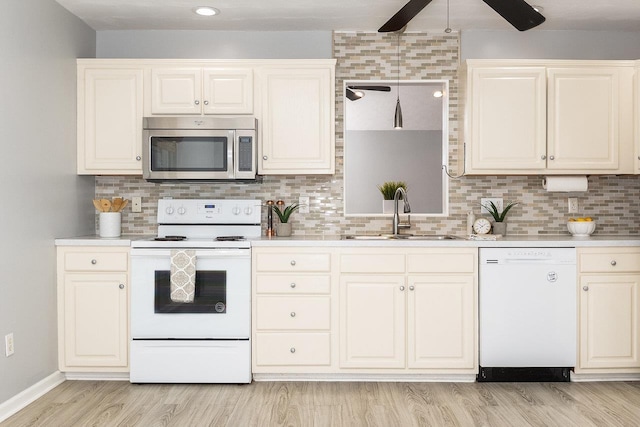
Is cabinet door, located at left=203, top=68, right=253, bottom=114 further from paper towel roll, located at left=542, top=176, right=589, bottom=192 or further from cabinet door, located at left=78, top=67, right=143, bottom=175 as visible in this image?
paper towel roll, located at left=542, top=176, right=589, bottom=192

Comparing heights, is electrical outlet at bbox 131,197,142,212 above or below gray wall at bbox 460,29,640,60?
below

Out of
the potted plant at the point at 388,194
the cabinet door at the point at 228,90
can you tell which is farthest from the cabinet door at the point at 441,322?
the cabinet door at the point at 228,90

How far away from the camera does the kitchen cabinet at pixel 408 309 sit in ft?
10.6

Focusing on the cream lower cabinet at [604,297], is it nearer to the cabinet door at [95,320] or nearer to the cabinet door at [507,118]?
the cabinet door at [507,118]

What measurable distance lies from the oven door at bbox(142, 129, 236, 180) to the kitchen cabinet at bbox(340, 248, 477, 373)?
3.47 feet

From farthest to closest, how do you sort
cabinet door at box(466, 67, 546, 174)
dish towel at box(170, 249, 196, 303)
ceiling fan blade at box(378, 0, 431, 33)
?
cabinet door at box(466, 67, 546, 174), dish towel at box(170, 249, 196, 303), ceiling fan blade at box(378, 0, 431, 33)

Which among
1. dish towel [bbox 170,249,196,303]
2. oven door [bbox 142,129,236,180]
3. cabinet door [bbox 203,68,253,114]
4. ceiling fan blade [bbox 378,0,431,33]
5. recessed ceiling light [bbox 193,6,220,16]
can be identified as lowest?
dish towel [bbox 170,249,196,303]

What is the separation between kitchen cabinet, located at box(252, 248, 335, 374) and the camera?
3.26 m

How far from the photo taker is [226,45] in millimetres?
3842

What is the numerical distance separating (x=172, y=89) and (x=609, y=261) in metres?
3.07

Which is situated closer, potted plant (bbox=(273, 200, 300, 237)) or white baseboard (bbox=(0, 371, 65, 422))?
white baseboard (bbox=(0, 371, 65, 422))

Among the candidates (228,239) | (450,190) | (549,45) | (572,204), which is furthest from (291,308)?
(549,45)

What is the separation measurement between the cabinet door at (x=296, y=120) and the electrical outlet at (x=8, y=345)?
5.77 ft

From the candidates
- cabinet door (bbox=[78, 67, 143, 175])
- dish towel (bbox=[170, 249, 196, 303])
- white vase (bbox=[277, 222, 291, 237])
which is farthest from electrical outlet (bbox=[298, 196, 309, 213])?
cabinet door (bbox=[78, 67, 143, 175])
